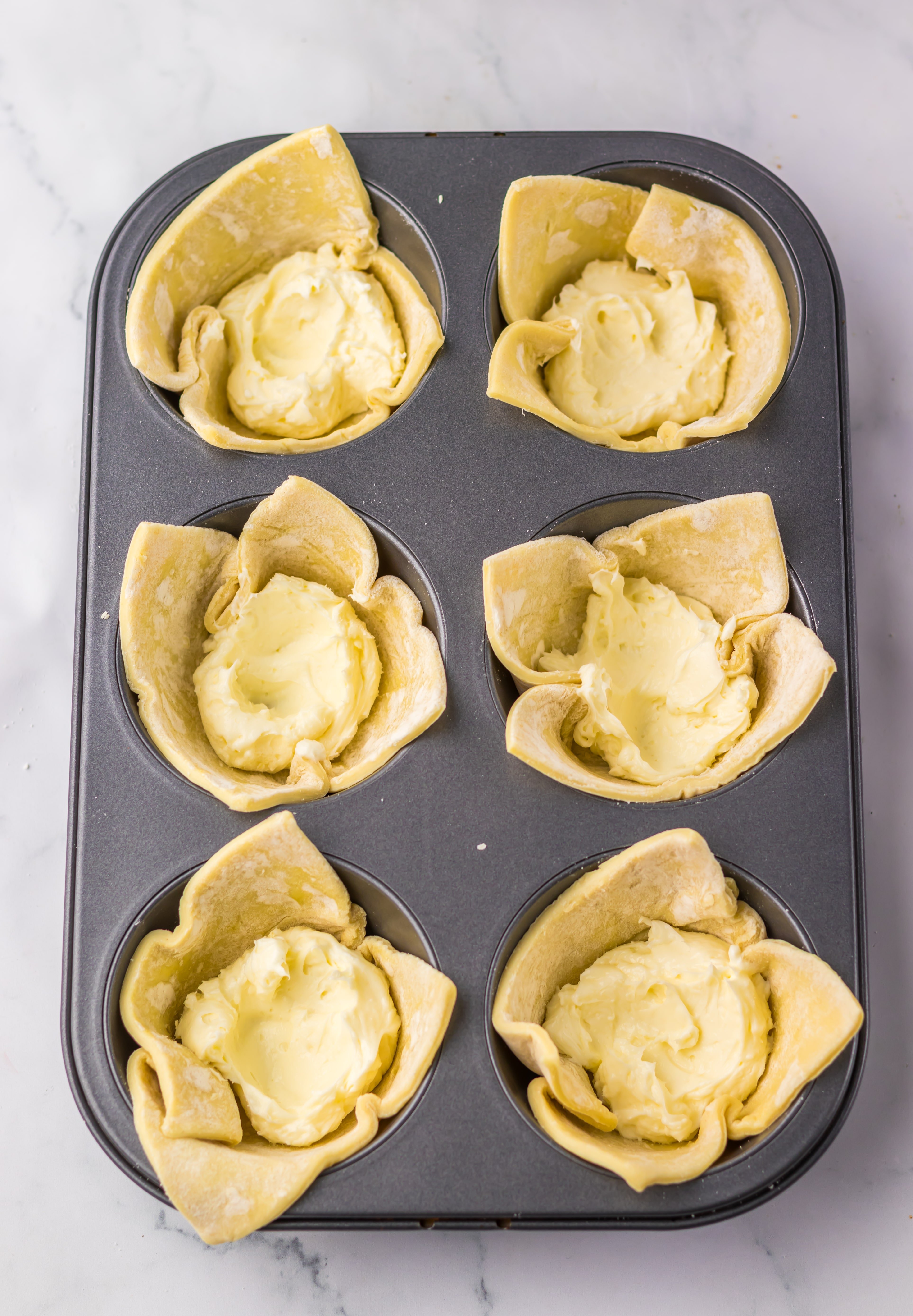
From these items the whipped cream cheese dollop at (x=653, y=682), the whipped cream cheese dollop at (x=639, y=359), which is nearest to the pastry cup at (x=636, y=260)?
the whipped cream cheese dollop at (x=639, y=359)

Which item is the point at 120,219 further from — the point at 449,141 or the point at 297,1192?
the point at 297,1192

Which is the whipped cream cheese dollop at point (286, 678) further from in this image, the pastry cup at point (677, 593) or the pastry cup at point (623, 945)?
the pastry cup at point (623, 945)

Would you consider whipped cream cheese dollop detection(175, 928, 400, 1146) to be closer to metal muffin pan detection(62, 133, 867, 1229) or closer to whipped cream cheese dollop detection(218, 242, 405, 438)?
metal muffin pan detection(62, 133, 867, 1229)

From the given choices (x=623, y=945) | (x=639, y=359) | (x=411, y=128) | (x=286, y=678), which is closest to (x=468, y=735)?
(x=286, y=678)

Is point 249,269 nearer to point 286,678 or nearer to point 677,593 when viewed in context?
point 286,678

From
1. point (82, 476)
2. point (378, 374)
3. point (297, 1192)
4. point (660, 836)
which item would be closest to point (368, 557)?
point (378, 374)
